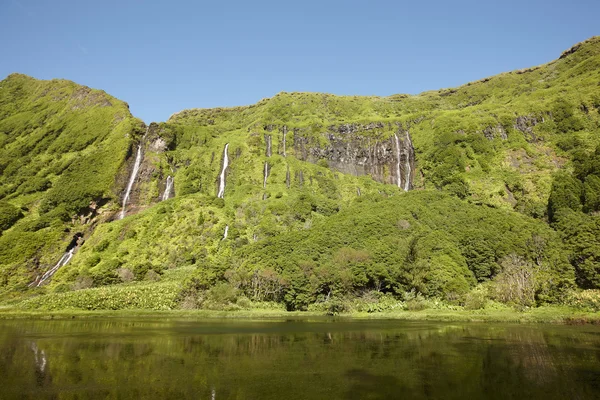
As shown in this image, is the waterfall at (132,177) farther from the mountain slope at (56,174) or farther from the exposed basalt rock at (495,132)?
the exposed basalt rock at (495,132)

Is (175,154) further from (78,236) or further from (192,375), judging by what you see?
(192,375)

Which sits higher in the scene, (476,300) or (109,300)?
(109,300)

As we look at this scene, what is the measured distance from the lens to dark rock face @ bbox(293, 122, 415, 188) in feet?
541

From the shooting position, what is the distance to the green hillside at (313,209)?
7919cm

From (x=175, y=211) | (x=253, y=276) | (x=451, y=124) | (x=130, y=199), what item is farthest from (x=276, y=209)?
(x=451, y=124)

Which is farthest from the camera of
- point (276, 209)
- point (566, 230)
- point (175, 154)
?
point (175, 154)

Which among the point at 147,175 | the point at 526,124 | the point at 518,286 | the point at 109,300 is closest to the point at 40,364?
the point at 109,300

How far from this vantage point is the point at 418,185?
160125mm

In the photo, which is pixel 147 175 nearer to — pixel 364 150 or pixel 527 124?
pixel 364 150

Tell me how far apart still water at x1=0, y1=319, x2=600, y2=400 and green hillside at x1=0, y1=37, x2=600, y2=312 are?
3819cm

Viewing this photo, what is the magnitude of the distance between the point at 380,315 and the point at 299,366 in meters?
44.7

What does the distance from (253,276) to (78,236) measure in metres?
75.2

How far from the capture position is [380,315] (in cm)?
6644

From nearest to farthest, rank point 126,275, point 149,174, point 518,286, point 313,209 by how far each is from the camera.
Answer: point 518,286 < point 126,275 < point 313,209 < point 149,174
